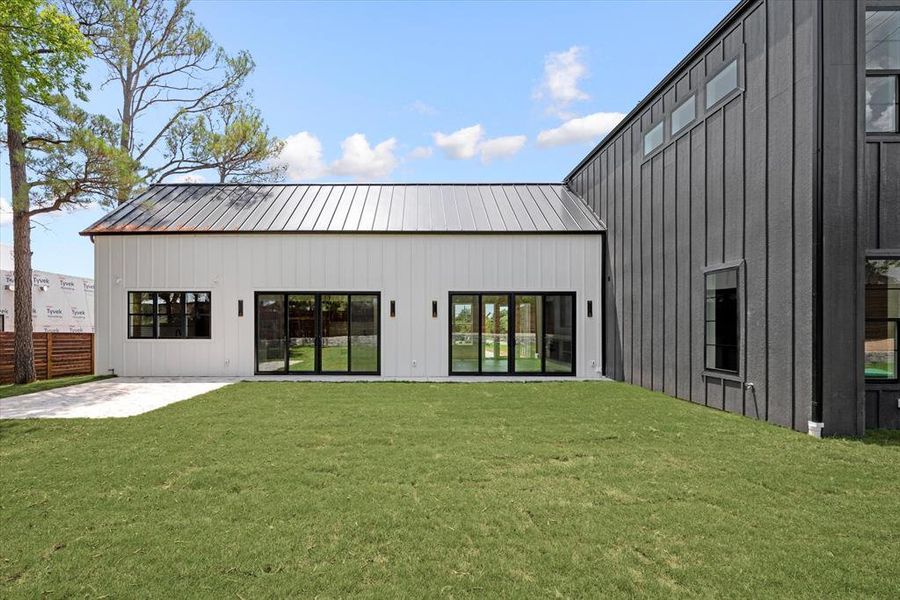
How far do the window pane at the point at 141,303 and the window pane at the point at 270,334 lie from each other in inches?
111

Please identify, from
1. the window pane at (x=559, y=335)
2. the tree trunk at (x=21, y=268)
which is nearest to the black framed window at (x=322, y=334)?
the window pane at (x=559, y=335)

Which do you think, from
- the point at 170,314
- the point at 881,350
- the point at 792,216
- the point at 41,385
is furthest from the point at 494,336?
the point at 41,385

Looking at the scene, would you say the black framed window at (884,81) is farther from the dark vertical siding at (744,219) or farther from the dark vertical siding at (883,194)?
the dark vertical siding at (744,219)

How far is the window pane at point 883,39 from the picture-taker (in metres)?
5.97

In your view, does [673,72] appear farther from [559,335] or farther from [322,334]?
[322,334]

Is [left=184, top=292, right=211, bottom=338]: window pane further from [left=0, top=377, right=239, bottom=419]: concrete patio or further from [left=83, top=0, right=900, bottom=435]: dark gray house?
[left=0, top=377, right=239, bottom=419]: concrete patio

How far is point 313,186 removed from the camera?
46.1ft

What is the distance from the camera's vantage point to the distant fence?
10523 millimetres

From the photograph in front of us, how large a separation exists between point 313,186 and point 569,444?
11776 millimetres

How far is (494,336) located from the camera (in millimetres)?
11211

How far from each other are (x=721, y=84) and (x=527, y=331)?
635 cm

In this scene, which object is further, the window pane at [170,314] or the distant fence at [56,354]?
the window pane at [170,314]

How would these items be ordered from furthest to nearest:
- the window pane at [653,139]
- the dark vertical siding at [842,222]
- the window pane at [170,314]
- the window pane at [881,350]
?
the window pane at [170,314], the window pane at [653,139], the window pane at [881,350], the dark vertical siding at [842,222]

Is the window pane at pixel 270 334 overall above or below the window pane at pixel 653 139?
below
